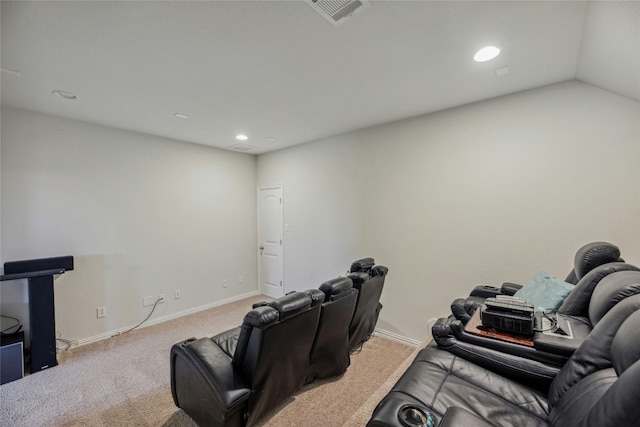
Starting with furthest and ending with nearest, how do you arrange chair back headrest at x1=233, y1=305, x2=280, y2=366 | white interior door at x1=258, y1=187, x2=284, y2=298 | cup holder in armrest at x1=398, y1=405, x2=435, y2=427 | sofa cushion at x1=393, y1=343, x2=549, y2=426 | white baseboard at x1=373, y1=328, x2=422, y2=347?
1. white interior door at x1=258, y1=187, x2=284, y2=298
2. white baseboard at x1=373, y1=328, x2=422, y2=347
3. chair back headrest at x1=233, y1=305, x2=280, y2=366
4. sofa cushion at x1=393, y1=343, x2=549, y2=426
5. cup holder in armrest at x1=398, y1=405, x2=435, y2=427

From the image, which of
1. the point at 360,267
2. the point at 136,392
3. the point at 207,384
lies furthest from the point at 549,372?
the point at 136,392

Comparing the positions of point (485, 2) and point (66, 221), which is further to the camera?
point (66, 221)

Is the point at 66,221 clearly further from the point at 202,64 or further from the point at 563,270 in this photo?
the point at 563,270

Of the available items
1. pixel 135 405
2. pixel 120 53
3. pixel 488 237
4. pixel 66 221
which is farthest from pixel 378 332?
pixel 66 221

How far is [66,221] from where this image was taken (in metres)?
3.17

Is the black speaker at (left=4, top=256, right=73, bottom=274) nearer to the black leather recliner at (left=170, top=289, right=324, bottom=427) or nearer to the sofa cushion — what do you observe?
the black leather recliner at (left=170, top=289, right=324, bottom=427)

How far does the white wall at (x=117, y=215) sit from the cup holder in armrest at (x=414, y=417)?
387 centimetres

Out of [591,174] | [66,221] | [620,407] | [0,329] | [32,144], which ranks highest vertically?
[32,144]

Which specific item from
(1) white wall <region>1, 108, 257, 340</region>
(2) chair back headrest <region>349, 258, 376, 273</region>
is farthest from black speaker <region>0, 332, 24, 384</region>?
(2) chair back headrest <region>349, 258, 376, 273</region>

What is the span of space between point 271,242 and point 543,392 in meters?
4.22

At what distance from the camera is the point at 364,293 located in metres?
2.56

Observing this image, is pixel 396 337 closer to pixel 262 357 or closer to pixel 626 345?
pixel 262 357

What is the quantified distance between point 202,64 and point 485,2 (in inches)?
74.0

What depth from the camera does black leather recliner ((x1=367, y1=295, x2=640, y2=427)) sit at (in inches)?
34.3
